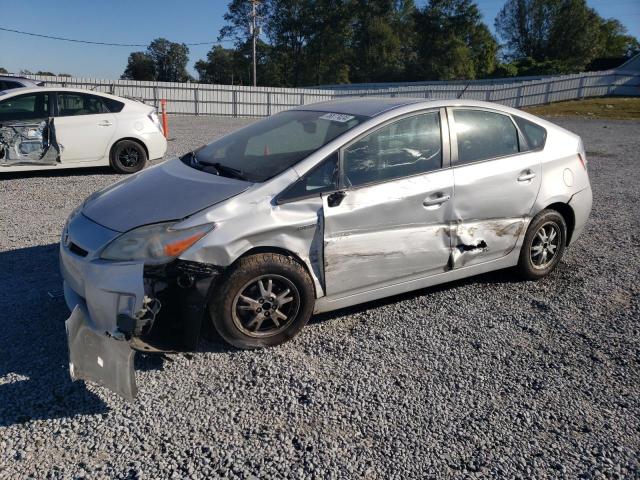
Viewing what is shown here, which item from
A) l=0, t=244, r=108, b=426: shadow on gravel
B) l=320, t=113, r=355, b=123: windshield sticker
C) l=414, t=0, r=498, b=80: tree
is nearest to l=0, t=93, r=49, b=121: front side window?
l=0, t=244, r=108, b=426: shadow on gravel

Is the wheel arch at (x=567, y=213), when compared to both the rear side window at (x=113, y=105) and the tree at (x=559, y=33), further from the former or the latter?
the tree at (x=559, y=33)

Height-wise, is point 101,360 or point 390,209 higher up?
point 390,209

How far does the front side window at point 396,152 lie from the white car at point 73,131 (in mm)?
6638

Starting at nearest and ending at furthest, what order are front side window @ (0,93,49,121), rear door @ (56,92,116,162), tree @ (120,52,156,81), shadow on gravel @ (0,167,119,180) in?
front side window @ (0,93,49,121) → rear door @ (56,92,116,162) → shadow on gravel @ (0,167,119,180) → tree @ (120,52,156,81)

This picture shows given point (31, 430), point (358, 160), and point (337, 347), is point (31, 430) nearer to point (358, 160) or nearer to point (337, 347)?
point (337, 347)

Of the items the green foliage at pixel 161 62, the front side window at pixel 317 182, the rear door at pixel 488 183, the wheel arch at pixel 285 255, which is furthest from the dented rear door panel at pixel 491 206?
the green foliage at pixel 161 62

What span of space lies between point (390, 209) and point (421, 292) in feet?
3.50

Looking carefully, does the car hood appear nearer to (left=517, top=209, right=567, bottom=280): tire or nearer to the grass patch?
(left=517, top=209, right=567, bottom=280): tire

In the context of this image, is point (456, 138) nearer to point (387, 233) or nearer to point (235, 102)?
point (387, 233)

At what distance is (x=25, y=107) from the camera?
859cm

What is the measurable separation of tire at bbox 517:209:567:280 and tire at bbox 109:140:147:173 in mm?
7103

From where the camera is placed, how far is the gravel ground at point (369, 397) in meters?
2.62

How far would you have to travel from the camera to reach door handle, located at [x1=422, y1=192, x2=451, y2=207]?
4.03 m

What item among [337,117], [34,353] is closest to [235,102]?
[337,117]
